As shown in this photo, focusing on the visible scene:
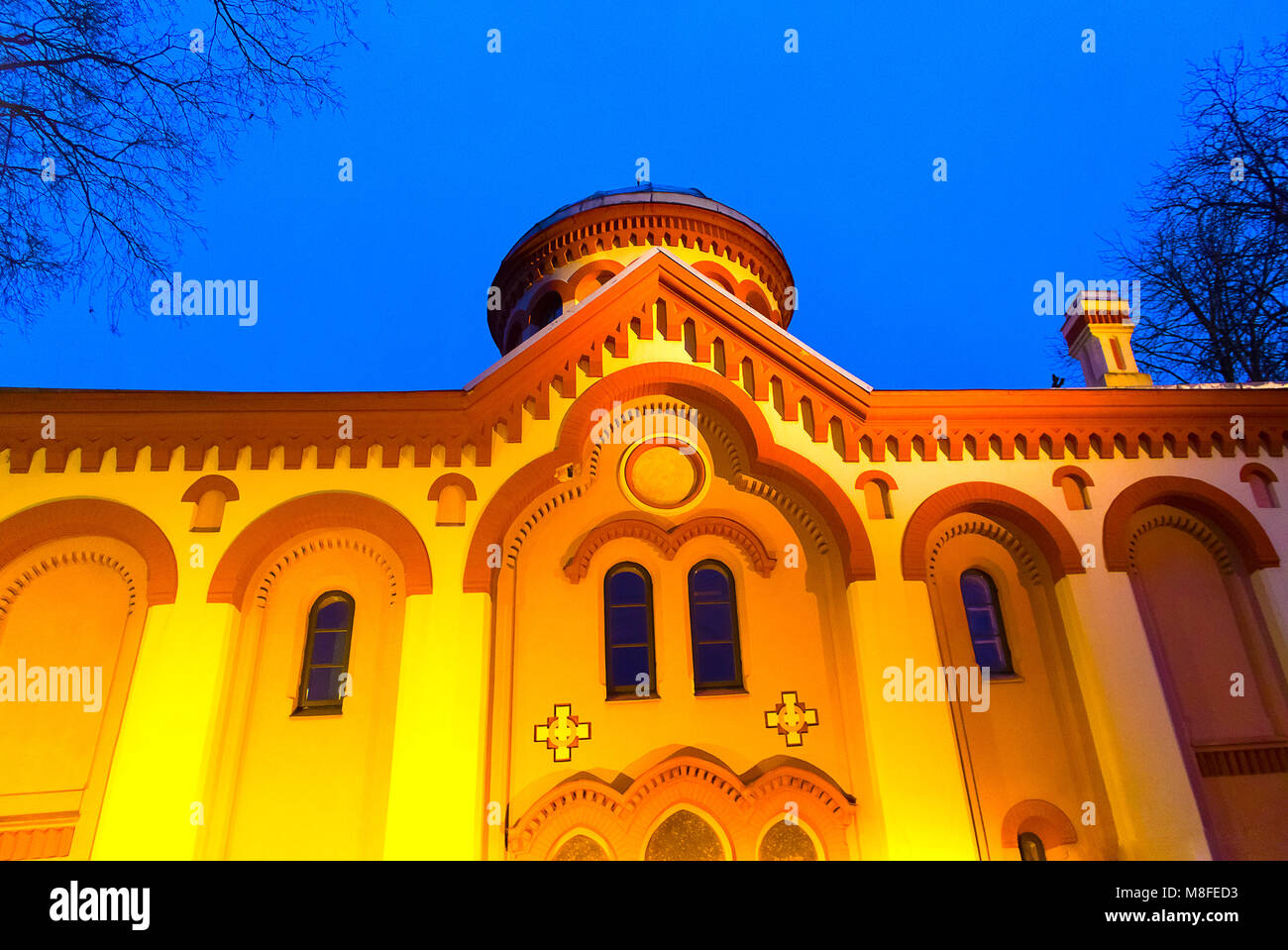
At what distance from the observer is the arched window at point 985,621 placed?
998 cm

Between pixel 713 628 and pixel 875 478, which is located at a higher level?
pixel 875 478

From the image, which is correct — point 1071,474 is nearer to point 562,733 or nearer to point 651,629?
point 651,629

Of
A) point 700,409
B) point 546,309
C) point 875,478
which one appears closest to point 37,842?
point 700,409

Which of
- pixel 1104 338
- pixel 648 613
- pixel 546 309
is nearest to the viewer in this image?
pixel 648 613

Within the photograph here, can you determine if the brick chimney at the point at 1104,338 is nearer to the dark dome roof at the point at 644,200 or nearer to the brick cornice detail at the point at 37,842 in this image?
the dark dome roof at the point at 644,200

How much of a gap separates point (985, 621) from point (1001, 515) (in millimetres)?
1470

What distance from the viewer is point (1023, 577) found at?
33.7ft

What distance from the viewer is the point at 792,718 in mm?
9367

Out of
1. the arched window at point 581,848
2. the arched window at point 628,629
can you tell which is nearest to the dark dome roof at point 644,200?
the arched window at point 628,629

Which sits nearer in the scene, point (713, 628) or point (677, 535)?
point (713, 628)

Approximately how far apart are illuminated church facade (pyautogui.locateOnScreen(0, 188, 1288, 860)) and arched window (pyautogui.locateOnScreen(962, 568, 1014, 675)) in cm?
5

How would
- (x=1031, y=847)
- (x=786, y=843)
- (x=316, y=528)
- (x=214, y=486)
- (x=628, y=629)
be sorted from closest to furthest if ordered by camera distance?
1. (x=786, y=843)
2. (x=1031, y=847)
3. (x=214, y=486)
4. (x=316, y=528)
5. (x=628, y=629)

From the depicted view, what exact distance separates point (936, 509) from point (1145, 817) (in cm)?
416
